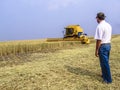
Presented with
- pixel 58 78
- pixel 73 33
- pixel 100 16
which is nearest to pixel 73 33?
pixel 73 33

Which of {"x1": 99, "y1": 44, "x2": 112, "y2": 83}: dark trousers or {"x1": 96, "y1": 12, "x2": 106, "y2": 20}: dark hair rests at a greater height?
{"x1": 96, "y1": 12, "x2": 106, "y2": 20}: dark hair

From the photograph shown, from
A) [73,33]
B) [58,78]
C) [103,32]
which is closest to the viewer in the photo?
[103,32]

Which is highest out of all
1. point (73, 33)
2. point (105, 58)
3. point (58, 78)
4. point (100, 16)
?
point (100, 16)

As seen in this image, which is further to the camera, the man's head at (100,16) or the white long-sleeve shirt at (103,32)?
the man's head at (100,16)

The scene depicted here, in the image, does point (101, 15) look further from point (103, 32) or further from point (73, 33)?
point (73, 33)

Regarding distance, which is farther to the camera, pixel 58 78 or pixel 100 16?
pixel 58 78

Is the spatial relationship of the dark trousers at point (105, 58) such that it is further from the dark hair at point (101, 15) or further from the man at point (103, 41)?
the dark hair at point (101, 15)

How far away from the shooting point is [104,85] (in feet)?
27.3

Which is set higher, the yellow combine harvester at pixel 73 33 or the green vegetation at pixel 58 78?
the yellow combine harvester at pixel 73 33

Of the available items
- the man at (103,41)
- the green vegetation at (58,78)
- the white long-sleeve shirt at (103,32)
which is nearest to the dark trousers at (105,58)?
the man at (103,41)

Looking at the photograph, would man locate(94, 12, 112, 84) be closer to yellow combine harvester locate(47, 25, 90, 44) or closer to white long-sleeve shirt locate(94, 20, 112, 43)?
white long-sleeve shirt locate(94, 20, 112, 43)

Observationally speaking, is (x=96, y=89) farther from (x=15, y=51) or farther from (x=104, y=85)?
(x=15, y=51)

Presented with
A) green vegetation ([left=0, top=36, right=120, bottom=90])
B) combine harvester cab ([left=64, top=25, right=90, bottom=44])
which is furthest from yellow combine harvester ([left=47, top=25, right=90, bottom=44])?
green vegetation ([left=0, top=36, right=120, bottom=90])

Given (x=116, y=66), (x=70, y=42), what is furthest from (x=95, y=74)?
(x=70, y=42)
